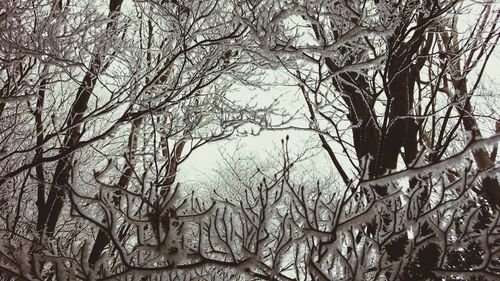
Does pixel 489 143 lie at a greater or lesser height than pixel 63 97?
lesser

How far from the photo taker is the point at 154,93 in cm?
550

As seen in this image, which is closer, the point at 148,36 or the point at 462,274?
the point at 462,274

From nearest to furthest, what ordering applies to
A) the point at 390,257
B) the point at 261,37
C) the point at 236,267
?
the point at 236,267, the point at 390,257, the point at 261,37

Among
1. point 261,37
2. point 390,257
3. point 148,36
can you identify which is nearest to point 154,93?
point 148,36

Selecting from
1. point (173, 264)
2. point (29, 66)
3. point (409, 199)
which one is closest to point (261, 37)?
point (409, 199)

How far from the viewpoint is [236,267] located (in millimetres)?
1824

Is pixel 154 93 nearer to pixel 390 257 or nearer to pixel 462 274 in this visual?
pixel 390 257

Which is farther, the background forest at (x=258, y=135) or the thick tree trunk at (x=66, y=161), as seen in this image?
the thick tree trunk at (x=66, y=161)

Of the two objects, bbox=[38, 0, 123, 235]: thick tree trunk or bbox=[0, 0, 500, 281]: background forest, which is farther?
bbox=[38, 0, 123, 235]: thick tree trunk

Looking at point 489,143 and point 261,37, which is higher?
point 261,37

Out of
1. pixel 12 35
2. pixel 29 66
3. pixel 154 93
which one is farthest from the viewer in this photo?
pixel 154 93

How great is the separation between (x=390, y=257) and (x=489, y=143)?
1.78 m

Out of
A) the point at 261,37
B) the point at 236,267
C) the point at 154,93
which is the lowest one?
the point at 236,267

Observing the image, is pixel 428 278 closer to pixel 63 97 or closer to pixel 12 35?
pixel 12 35
